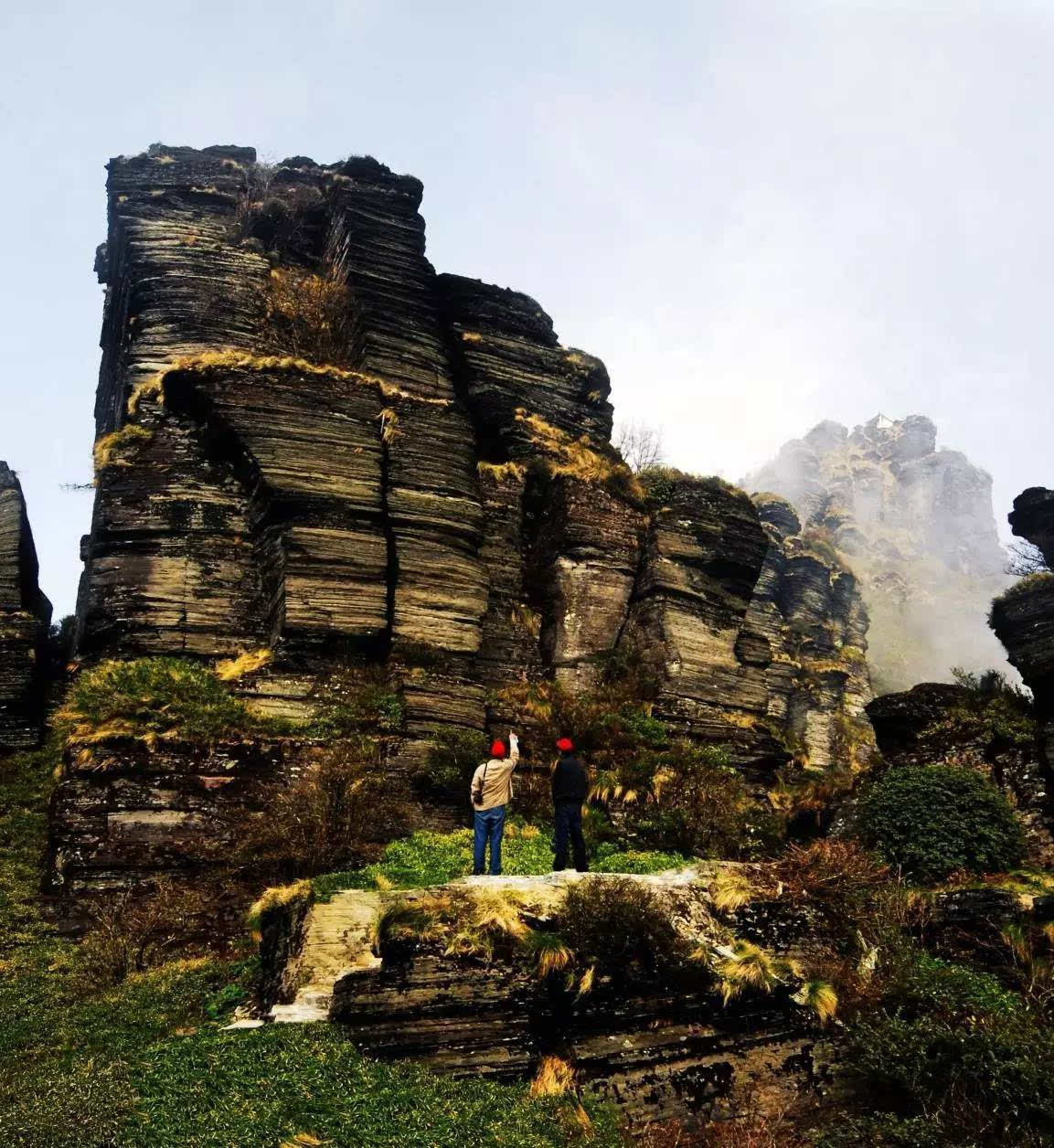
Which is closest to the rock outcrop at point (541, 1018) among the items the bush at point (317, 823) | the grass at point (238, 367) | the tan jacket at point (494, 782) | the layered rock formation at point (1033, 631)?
the tan jacket at point (494, 782)

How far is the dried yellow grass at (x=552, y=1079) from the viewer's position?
1094 cm

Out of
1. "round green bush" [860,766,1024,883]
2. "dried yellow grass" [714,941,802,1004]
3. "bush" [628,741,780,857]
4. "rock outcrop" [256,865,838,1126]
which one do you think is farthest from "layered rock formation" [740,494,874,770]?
"rock outcrop" [256,865,838,1126]

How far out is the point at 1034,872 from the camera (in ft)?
50.7

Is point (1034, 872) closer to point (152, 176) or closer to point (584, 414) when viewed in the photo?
point (584, 414)

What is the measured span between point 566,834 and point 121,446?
12.2 m

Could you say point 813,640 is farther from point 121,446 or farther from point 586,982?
point 586,982

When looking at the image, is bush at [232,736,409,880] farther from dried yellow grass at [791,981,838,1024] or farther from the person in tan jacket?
dried yellow grass at [791,981,838,1024]

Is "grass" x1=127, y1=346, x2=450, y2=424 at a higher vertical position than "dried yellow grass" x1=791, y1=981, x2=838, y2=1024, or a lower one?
higher

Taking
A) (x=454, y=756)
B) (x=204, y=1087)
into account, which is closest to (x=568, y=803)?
(x=454, y=756)

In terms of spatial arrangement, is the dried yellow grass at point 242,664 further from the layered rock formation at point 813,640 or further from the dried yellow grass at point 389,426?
the layered rock formation at point 813,640

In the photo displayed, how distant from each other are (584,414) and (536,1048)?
18.0m

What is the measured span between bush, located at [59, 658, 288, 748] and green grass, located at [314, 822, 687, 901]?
325 cm

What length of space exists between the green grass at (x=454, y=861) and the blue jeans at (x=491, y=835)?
32 cm

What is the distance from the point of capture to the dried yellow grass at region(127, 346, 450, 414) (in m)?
20.7
